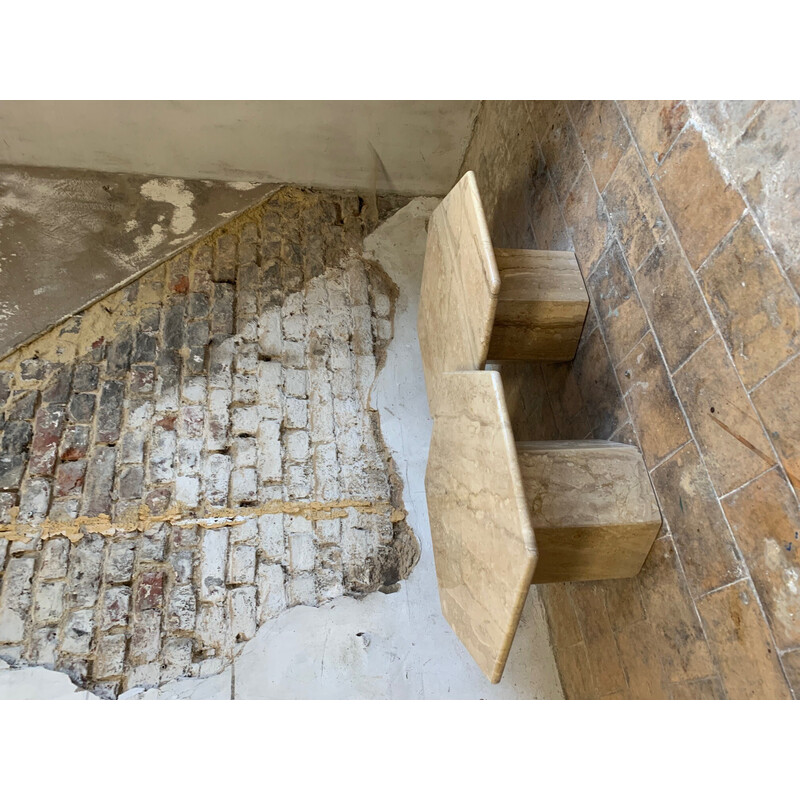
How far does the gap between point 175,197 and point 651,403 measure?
11.0 feet

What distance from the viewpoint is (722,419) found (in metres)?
1.78

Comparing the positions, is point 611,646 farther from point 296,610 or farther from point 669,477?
point 296,610

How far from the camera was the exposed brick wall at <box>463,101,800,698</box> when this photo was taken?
159 cm

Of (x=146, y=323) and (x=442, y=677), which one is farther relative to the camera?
(x=146, y=323)

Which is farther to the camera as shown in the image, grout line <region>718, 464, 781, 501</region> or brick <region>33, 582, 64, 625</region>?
brick <region>33, 582, 64, 625</region>

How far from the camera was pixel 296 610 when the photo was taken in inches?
115

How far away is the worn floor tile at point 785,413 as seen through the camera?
153 cm

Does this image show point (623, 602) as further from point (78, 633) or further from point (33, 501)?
point (33, 501)

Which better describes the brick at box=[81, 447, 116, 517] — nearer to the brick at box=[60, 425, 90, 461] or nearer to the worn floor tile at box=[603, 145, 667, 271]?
the brick at box=[60, 425, 90, 461]

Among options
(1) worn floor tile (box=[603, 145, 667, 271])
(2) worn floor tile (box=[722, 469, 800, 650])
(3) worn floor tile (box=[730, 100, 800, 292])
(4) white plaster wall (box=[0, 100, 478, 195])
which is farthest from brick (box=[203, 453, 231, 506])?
(3) worn floor tile (box=[730, 100, 800, 292])

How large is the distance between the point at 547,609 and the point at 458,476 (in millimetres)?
1216

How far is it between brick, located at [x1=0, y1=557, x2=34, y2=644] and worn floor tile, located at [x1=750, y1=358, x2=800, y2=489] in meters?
3.00

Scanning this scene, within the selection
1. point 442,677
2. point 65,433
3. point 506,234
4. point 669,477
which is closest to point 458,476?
point 669,477

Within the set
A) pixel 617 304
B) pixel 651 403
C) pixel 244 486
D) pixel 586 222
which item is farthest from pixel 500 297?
pixel 244 486
